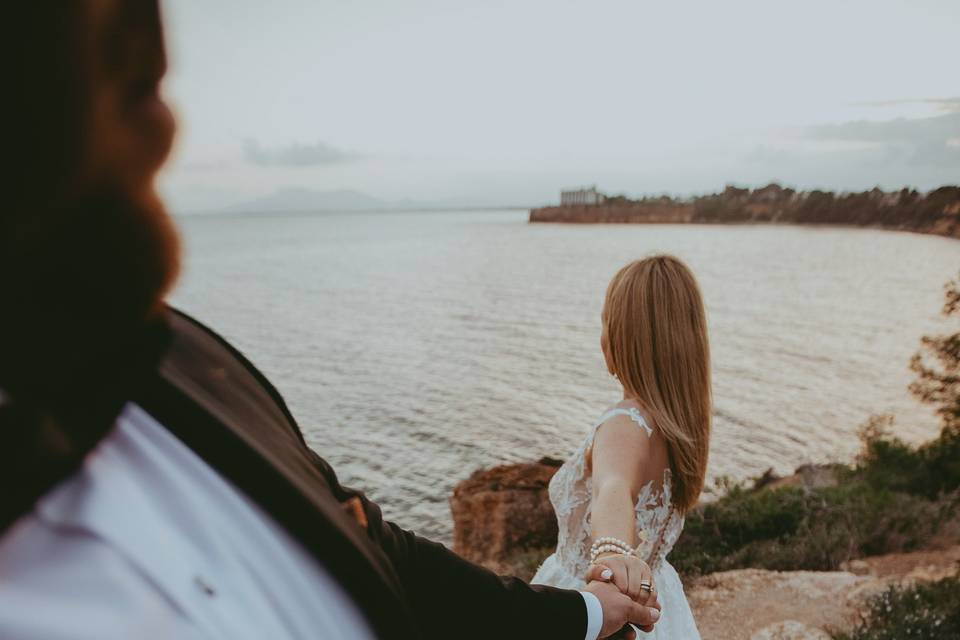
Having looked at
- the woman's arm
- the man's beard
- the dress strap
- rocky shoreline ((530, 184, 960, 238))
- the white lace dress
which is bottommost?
the white lace dress

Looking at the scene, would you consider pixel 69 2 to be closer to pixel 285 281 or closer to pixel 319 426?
pixel 319 426

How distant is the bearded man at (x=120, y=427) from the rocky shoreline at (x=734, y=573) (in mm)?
5546

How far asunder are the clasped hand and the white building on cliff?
7256 inches

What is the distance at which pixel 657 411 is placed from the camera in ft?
8.59

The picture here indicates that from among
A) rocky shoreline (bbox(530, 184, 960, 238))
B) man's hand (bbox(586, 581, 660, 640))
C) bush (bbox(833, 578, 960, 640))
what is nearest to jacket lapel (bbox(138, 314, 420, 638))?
man's hand (bbox(586, 581, 660, 640))

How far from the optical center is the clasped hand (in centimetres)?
191

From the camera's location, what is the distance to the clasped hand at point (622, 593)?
1906 mm

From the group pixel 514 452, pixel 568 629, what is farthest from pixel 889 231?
pixel 568 629

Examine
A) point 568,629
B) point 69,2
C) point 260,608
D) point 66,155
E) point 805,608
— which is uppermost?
point 69,2

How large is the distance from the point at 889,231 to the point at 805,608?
117 metres

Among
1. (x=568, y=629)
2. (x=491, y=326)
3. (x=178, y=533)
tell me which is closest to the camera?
(x=178, y=533)

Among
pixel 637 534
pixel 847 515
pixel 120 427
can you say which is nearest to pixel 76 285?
pixel 120 427

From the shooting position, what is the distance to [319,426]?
649 inches

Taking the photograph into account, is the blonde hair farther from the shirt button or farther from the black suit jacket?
the shirt button
